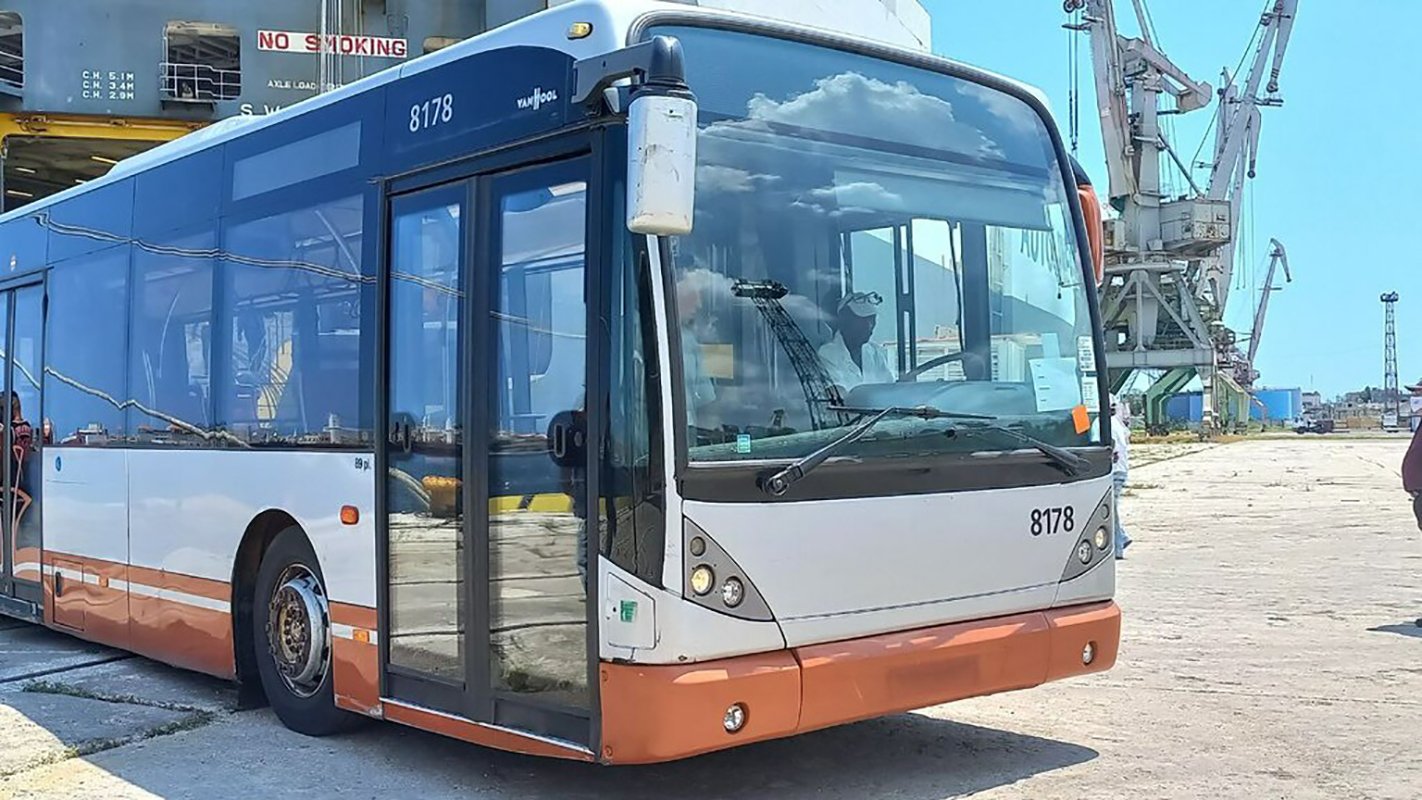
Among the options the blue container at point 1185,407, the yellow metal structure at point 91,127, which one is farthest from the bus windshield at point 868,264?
the blue container at point 1185,407

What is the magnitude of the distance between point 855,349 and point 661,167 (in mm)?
1255

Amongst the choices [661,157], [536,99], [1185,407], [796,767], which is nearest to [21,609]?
[796,767]

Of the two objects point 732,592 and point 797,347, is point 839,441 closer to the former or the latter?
point 797,347

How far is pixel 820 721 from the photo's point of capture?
5297 mm

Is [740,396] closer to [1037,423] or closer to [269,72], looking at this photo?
[1037,423]

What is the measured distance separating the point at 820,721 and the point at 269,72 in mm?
34631

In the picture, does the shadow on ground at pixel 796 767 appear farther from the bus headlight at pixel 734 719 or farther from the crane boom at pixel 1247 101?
the crane boom at pixel 1247 101

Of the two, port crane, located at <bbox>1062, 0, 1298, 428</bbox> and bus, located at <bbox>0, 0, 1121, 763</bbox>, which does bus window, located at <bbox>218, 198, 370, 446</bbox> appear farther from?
port crane, located at <bbox>1062, 0, 1298, 428</bbox>

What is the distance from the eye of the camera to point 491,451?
565cm

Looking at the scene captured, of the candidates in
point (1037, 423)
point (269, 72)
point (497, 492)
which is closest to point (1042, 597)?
point (1037, 423)

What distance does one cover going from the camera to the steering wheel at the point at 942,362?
5.70 meters

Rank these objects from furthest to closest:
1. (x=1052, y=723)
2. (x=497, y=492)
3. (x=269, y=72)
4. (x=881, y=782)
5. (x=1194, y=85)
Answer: (x=1194, y=85) < (x=269, y=72) < (x=1052, y=723) < (x=881, y=782) < (x=497, y=492)

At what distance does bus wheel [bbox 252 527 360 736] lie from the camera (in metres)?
6.82

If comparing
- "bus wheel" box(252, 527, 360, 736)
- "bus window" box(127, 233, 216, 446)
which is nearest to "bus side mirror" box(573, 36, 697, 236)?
"bus wheel" box(252, 527, 360, 736)
